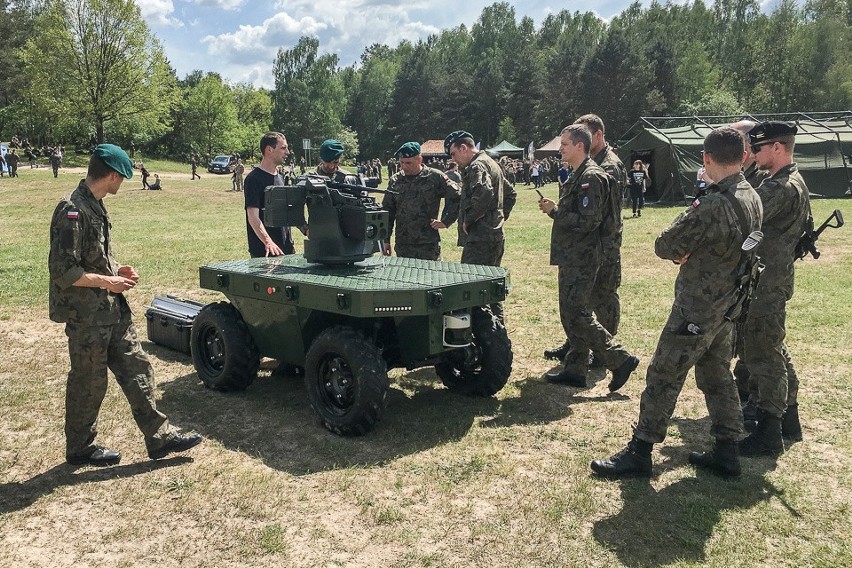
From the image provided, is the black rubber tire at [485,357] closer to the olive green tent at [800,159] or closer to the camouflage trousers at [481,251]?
the camouflage trousers at [481,251]

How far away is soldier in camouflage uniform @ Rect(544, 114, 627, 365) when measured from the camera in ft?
19.7

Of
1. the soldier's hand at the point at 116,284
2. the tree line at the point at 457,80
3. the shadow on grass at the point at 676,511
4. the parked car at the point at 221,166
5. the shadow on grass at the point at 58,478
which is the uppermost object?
the tree line at the point at 457,80

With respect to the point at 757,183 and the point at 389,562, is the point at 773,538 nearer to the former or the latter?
the point at 389,562

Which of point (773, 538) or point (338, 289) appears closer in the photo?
point (773, 538)

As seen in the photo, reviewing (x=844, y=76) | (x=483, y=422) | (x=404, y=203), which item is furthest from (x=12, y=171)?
(x=844, y=76)

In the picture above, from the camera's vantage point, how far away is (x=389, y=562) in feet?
11.7

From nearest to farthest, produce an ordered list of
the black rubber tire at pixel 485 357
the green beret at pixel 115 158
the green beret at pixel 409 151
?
the green beret at pixel 115 158, the black rubber tire at pixel 485 357, the green beret at pixel 409 151

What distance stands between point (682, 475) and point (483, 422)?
152 cm

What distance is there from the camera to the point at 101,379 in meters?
4.48

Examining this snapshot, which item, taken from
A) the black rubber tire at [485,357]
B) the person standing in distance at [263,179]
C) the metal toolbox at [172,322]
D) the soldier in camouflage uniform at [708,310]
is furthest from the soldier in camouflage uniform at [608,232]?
the metal toolbox at [172,322]

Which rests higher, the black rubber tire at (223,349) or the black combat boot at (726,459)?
the black rubber tire at (223,349)

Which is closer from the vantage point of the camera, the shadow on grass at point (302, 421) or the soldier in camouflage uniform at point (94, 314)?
the soldier in camouflage uniform at point (94, 314)

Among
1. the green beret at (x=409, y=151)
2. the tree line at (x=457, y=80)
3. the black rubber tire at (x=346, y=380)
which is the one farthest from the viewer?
the tree line at (x=457, y=80)

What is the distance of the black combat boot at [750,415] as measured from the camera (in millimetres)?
5034
